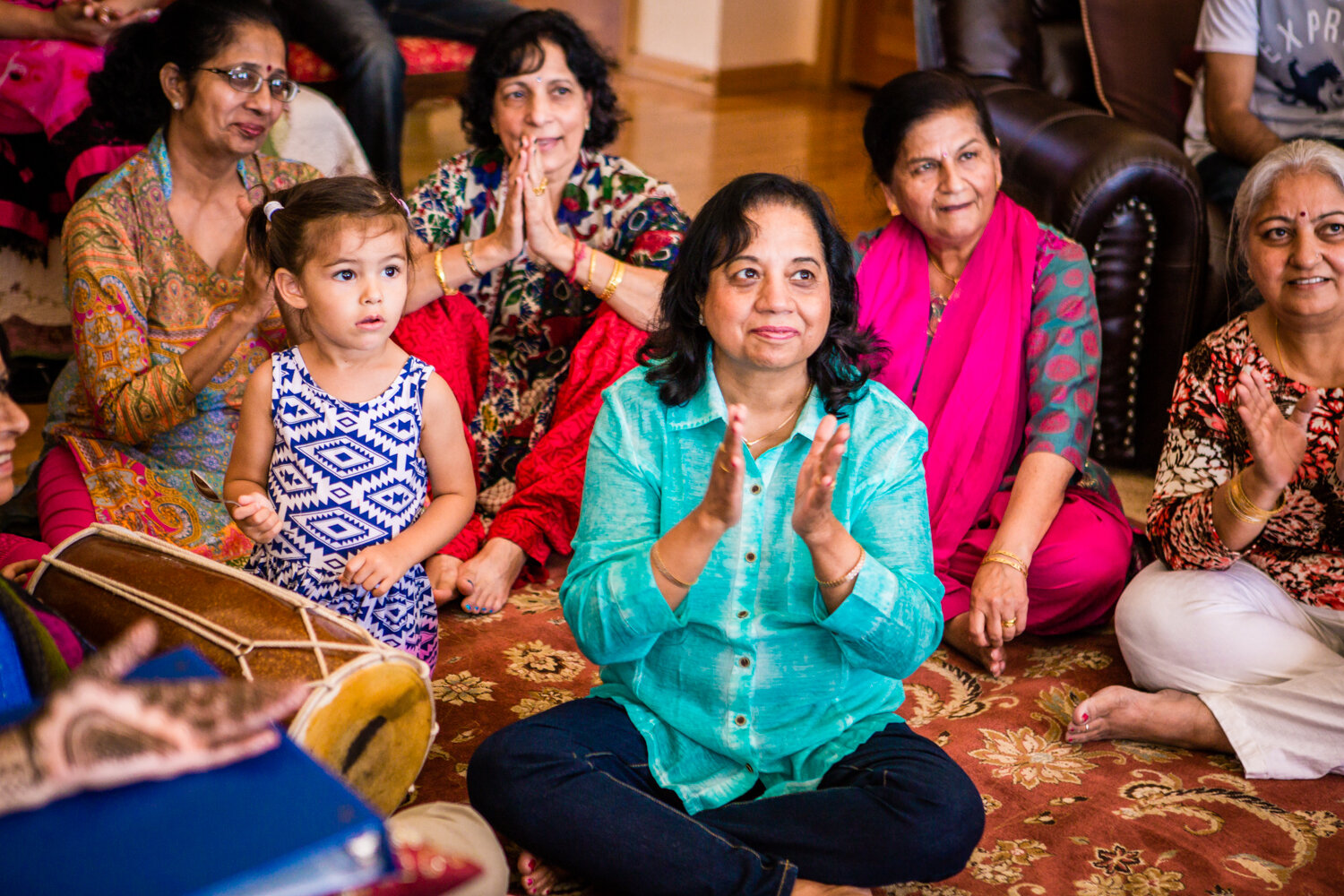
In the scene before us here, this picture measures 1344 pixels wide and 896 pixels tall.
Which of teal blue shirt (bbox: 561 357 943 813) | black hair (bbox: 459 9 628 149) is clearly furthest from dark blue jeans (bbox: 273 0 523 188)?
teal blue shirt (bbox: 561 357 943 813)

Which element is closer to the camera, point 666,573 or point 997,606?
point 666,573

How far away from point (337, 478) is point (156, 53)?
3.65 ft

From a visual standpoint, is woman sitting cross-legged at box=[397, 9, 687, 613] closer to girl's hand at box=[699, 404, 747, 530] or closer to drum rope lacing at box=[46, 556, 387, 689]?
drum rope lacing at box=[46, 556, 387, 689]

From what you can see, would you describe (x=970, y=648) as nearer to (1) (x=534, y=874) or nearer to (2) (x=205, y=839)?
(1) (x=534, y=874)

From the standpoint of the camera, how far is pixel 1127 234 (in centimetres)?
271

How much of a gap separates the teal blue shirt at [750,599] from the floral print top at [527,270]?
3.45 feet

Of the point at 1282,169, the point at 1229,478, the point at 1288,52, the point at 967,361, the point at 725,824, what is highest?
the point at 1288,52

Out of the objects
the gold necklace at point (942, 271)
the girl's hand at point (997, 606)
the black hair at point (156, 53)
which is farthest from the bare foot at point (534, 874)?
the black hair at point (156, 53)

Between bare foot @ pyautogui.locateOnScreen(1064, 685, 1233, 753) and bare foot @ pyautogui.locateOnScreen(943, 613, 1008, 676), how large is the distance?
195 mm

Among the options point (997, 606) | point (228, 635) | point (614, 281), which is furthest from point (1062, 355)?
point (228, 635)

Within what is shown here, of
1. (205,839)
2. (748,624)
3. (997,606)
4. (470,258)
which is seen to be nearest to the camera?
(205,839)

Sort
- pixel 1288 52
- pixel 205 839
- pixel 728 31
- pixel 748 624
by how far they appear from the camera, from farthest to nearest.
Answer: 1. pixel 728 31
2. pixel 1288 52
3. pixel 748 624
4. pixel 205 839

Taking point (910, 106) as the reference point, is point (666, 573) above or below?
below

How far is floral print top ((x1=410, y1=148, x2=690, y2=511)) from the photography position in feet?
8.64
